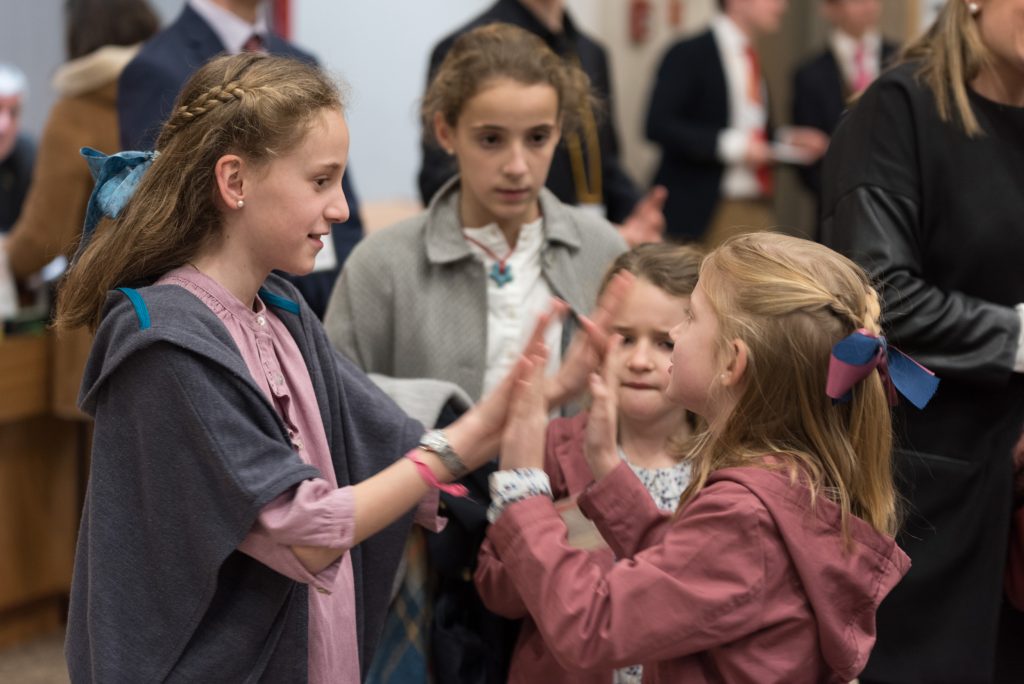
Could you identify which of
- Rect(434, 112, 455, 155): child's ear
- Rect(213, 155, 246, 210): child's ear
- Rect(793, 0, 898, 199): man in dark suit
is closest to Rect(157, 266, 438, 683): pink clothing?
Rect(213, 155, 246, 210): child's ear

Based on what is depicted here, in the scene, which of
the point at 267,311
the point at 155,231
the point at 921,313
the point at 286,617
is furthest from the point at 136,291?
the point at 921,313

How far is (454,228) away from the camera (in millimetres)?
2617

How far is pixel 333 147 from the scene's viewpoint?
1.85 meters

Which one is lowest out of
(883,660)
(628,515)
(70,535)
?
(70,535)

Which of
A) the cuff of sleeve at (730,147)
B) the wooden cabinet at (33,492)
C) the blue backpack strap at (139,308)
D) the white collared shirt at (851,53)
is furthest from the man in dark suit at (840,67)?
the blue backpack strap at (139,308)

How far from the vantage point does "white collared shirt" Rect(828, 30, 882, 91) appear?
5809 mm

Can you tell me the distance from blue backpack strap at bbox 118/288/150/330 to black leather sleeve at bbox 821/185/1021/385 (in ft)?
3.82

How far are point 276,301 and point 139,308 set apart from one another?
264 mm

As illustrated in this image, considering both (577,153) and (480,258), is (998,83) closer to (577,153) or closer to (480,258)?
(480,258)

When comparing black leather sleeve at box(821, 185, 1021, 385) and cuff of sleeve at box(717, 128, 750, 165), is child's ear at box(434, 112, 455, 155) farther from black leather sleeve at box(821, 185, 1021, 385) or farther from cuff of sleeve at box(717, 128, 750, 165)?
cuff of sleeve at box(717, 128, 750, 165)

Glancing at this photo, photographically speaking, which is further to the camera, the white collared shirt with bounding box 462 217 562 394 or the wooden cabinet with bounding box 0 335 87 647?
the wooden cabinet with bounding box 0 335 87 647

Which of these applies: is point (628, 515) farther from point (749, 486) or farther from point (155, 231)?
point (155, 231)

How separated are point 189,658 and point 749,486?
75cm

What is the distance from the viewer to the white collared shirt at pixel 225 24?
3.29 metres
